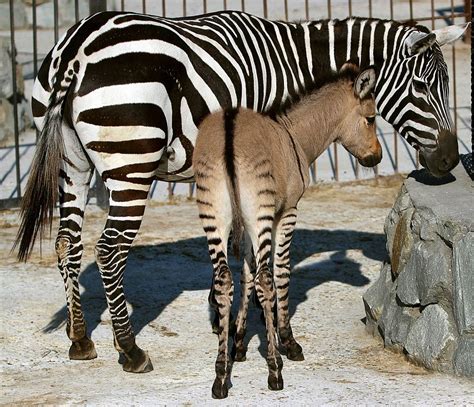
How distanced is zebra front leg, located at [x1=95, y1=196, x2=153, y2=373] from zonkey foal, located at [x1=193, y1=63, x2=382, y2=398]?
588 mm

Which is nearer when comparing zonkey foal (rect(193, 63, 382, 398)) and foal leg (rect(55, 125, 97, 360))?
zonkey foal (rect(193, 63, 382, 398))

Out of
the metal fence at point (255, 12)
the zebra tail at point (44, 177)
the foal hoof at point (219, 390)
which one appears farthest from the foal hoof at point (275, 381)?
the metal fence at point (255, 12)

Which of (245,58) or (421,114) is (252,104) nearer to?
(245,58)

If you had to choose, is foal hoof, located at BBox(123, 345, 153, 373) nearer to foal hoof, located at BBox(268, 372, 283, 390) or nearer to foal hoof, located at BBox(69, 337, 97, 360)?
foal hoof, located at BBox(69, 337, 97, 360)

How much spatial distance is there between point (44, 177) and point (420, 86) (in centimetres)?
270

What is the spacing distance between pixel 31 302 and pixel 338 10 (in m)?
12.7

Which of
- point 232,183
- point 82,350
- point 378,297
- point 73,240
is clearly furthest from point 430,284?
point 73,240

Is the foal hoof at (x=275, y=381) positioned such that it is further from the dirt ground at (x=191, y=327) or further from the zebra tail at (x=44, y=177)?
the zebra tail at (x=44, y=177)

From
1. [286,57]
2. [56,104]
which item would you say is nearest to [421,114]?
[286,57]

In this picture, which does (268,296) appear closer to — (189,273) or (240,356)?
(240,356)

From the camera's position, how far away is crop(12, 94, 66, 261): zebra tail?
671 centimetres

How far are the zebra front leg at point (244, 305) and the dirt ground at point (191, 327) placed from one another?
0.28ft

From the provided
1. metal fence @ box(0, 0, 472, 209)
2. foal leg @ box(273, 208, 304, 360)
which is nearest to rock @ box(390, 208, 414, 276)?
foal leg @ box(273, 208, 304, 360)

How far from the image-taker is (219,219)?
622 cm
